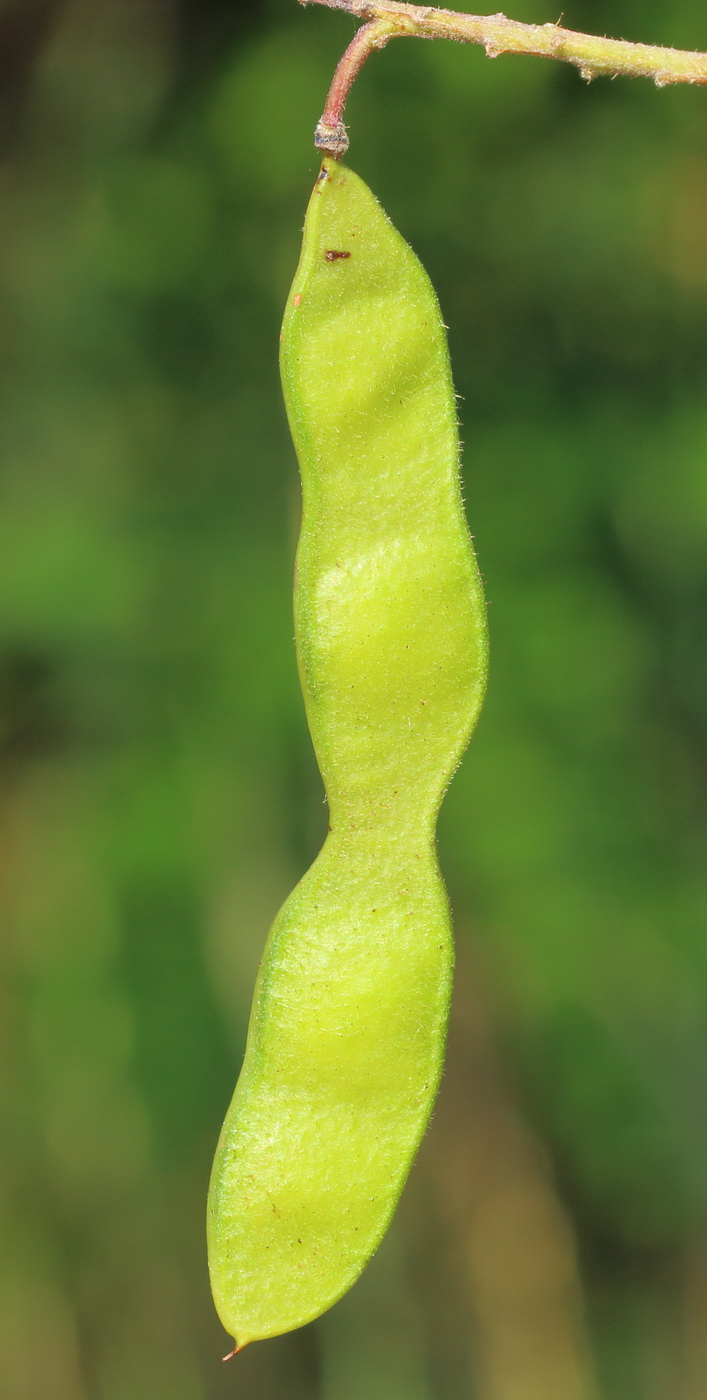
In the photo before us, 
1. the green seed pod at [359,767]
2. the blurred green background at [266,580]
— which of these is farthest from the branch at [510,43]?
the blurred green background at [266,580]

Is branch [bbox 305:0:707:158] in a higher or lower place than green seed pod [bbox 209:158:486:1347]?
higher

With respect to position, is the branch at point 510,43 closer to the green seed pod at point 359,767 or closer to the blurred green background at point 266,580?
the green seed pod at point 359,767

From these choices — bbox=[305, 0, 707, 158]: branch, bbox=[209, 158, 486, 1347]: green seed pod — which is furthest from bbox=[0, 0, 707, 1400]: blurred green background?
bbox=[305, 0, 707, 158]: branch

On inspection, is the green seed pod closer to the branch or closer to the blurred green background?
the branch

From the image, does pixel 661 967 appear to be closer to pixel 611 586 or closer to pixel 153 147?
pixel 611 586

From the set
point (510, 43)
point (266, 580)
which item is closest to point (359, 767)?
point (510, 43)
